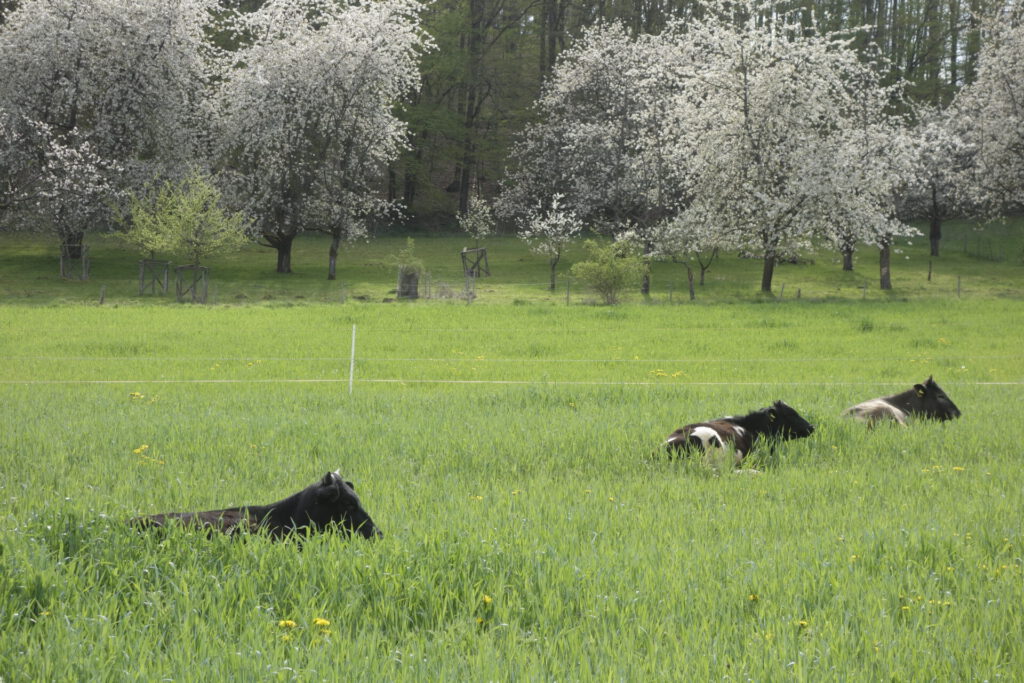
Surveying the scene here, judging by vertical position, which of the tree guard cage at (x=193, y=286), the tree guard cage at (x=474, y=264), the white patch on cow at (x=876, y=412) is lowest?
the tree guard cage at (x=193, y=286)

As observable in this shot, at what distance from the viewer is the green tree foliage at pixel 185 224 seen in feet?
146

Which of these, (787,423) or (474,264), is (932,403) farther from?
(474,264)

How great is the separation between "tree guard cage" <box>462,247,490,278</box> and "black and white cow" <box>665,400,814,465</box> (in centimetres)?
3638

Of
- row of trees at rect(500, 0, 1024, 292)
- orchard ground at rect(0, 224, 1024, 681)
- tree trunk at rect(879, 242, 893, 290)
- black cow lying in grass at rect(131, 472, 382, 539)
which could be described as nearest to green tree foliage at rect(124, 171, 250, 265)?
row of trees at rect(500, 0, 1024, 292)

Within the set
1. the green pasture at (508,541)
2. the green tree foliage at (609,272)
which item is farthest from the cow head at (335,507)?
the green tree foliage at (609,272)

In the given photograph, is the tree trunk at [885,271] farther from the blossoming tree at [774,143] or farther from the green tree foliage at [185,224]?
the green tree foliage at [185,224]

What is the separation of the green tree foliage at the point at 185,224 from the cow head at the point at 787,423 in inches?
1541

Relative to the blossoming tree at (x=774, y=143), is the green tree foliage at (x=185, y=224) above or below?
below

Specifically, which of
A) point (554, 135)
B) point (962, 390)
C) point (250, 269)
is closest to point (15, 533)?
point (962, 390)

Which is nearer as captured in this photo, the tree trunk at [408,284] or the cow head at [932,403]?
the cow head at [932,403]

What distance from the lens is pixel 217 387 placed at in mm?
16531

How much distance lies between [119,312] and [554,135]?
38.8 metres

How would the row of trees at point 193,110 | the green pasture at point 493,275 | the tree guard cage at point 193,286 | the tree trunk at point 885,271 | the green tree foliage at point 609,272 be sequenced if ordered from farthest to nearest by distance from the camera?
the row of trees at point 193,110, the tree trunk at point 885,271, the green pasture at point 493,275, the tree guard cage at point 193,286, the green tree foliage at point 609,272

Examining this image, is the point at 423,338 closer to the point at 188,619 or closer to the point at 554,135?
the point at 188,619
